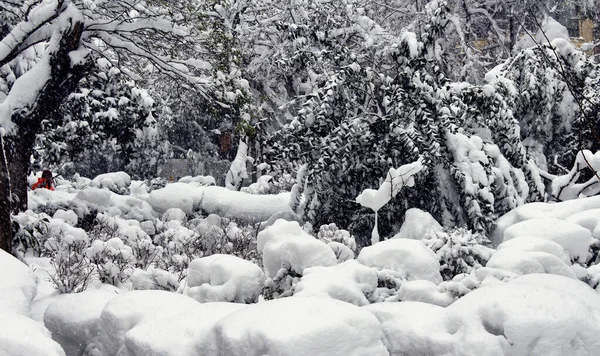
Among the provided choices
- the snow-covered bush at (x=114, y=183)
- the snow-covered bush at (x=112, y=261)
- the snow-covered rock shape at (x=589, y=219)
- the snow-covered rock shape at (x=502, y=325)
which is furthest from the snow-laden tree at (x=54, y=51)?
the snow-covered rock shape at (x=589, y=219)

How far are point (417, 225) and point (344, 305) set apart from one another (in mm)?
3773

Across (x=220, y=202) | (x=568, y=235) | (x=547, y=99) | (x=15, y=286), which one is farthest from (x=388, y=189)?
(x=547, y=99)

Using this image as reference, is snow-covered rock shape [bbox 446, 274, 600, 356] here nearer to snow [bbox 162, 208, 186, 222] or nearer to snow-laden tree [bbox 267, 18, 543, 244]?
snow-laden tree [bbox 267, 18, 543, 244]

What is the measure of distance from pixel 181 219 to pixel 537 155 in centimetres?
665

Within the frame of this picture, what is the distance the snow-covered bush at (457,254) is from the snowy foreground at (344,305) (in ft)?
0.12

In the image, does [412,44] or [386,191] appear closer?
[386,191]

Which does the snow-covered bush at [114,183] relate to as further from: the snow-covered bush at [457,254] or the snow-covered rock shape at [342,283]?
the snow-covered rock shape at [342,283]

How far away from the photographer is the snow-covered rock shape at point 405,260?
16.4 ft

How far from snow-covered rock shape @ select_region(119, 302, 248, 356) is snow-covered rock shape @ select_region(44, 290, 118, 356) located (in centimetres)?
60

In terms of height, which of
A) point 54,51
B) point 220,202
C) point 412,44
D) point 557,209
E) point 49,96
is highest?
point 412,44

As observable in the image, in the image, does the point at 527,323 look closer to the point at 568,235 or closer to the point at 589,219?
the point at 568,235

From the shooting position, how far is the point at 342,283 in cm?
443

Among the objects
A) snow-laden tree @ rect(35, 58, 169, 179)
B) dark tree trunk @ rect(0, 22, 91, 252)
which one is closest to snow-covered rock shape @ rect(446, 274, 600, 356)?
dark tree trunk @ rect(0, 22, 91, 252)

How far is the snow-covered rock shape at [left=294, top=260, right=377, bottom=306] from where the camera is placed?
438cm
